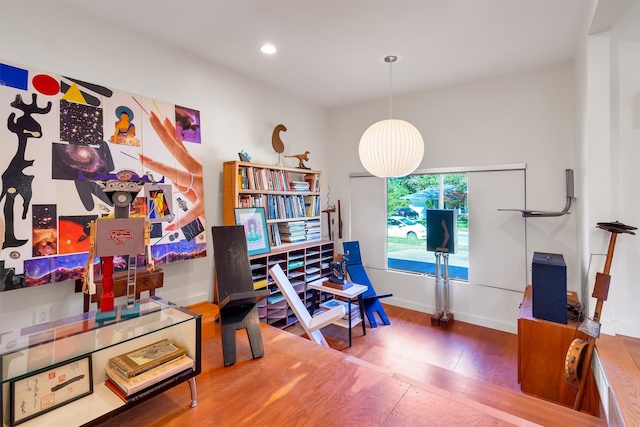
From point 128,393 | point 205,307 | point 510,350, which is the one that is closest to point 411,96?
point 510,350

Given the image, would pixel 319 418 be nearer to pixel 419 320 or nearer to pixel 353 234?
pixel 419 320

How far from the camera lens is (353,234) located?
453cm

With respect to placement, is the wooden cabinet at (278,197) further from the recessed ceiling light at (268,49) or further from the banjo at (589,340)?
the banjo at (589,340)

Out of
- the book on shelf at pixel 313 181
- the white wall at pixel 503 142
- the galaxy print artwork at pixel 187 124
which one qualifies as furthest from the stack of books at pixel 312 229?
the galaxy print artwork at pixel 187 124

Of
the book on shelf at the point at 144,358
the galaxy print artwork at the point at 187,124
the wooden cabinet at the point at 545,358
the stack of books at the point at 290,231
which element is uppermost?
the galaxy print artwork at the point at 187,124

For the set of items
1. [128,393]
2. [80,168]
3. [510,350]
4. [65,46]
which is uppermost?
[65,46]

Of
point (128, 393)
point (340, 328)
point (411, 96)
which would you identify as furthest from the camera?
point (411, 96)

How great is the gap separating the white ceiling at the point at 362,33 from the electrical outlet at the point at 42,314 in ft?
7.06

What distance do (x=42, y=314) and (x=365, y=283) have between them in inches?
118

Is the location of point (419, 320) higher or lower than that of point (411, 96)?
lower

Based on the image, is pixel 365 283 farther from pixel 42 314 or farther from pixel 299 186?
pixel 42 314

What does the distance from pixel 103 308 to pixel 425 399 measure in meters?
1.56

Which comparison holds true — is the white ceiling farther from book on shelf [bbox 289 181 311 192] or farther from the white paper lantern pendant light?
book on shelf [bbox 289 181 311 192]

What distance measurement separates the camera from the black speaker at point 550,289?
210 centimetres
